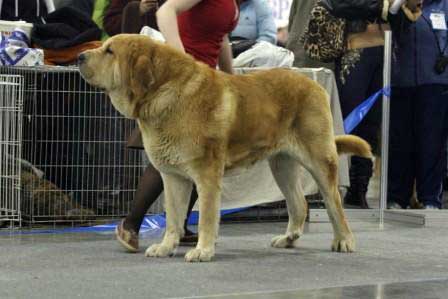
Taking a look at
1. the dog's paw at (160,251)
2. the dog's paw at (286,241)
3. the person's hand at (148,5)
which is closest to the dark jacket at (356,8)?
the person's hand at (148,5)

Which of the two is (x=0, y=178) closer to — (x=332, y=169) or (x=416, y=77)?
(x=332, y=169)

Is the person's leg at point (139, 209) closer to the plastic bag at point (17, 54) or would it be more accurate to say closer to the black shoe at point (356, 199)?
the plastic bag at point (17, 54)

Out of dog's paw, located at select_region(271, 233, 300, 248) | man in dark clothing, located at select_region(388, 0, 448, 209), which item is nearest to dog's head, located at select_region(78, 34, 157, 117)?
dog's paw, located at select_region(271, 233, 300, 248)

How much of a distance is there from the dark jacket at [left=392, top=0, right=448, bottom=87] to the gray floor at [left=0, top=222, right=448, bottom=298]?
2.06 metres

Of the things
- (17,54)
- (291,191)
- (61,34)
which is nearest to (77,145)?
(17,54)

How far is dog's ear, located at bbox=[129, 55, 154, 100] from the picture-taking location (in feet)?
17.5

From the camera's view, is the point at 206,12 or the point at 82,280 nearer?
the point at 82,280

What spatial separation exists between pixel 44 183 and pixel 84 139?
484 mm

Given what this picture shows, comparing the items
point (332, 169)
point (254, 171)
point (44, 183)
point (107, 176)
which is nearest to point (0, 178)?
point (44, 183)

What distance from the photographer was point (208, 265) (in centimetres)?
532

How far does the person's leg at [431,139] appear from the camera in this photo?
28.0ft

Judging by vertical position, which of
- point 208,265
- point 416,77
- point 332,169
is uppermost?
point 416,77

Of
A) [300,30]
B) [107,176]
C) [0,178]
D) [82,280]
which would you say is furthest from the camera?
[300,30]

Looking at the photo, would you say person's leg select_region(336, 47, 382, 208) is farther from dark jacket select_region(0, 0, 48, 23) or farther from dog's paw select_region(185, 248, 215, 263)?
dog's paw select_region(185, 248, 215, 263)
